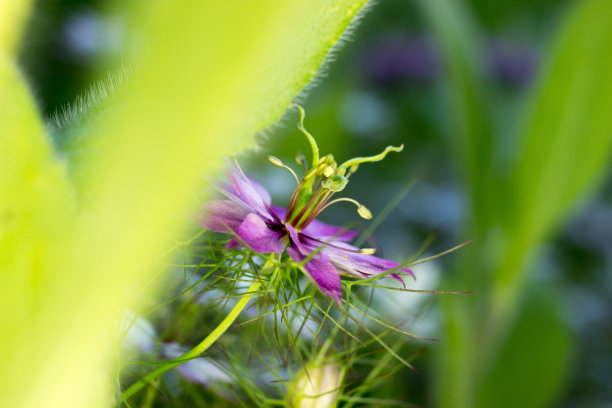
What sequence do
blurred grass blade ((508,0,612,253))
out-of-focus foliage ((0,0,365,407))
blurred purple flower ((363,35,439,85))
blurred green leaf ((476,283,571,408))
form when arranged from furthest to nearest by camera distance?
blurred purple flower ((363,35,439,85)), blurred green leaf ((476,283,571,408)), blurred grass blade ((508,0,612,253)), out-of-focus foliage ((0,0,365,407))

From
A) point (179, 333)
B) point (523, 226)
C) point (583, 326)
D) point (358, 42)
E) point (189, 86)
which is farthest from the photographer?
point (358, 42)

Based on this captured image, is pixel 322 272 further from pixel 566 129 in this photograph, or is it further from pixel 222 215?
pixel 566 129

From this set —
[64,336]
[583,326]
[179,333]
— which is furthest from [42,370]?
[583,326]

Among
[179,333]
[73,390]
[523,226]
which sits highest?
[73,390]

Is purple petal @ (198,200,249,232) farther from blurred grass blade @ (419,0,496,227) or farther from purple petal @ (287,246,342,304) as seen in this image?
blurred grass blade @ (419,0,496,227)

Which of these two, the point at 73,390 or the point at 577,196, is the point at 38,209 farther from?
the point at 577,196

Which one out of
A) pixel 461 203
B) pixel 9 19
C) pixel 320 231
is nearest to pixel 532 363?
pixel 461 203

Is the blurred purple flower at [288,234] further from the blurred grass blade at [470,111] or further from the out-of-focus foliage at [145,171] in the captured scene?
the blurred grass blade at [470,111]

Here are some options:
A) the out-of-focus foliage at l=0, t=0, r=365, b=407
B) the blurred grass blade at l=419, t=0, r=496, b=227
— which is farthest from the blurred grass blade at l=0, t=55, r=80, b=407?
the blurred grass blade at l=419, t=0, r=496, b=227
